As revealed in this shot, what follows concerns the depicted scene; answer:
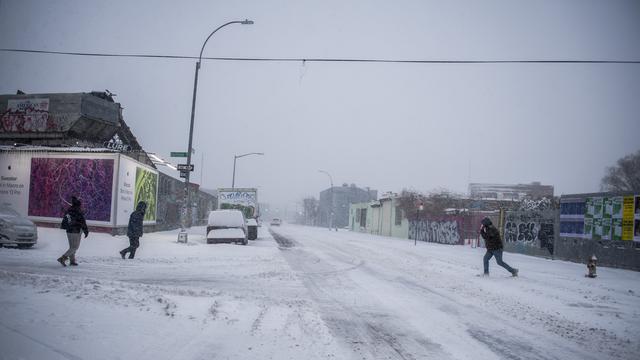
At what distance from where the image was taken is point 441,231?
36.4 m

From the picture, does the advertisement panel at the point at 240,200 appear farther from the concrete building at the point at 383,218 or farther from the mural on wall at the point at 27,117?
the concrete building at the point at 383,218

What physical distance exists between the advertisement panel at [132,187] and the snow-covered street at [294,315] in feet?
30.0

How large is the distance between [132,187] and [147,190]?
8.86 ft

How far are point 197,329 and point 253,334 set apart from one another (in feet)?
2.35

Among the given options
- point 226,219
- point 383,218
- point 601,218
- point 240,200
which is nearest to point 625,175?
point 383,218

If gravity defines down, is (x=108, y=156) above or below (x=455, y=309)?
above

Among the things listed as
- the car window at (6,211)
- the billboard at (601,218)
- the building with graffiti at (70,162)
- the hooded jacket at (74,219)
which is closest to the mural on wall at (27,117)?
the building with graffiti at (70,162)

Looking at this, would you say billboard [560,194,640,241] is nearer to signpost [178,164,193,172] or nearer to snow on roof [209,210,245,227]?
snow on roof [209,210,245,227]

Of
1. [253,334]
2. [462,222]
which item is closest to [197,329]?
[253,334]

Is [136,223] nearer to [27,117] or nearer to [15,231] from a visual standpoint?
[15,231]

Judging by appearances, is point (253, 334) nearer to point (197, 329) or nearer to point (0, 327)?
point (197, 329)

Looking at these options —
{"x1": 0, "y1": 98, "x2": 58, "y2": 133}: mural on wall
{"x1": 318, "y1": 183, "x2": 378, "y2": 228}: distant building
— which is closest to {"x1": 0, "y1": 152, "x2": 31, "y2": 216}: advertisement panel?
{"x1": 0, "y1": 98, "x2": 58, "y2": 133}: mural on wall

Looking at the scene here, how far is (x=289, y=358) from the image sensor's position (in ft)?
14.6

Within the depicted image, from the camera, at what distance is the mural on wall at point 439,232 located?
34188 millimetres
